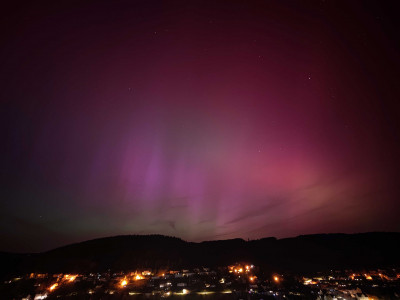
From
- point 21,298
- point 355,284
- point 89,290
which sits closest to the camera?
point 21,298

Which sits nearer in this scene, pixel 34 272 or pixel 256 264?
pixel 34 272

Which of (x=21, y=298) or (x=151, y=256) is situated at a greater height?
(x=151, y=256)

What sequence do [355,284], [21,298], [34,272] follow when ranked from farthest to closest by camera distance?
[34,272] < [355,284] < [21,298]

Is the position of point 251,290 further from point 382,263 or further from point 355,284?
point 382,263

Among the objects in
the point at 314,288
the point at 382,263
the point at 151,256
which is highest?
the point at 151,256

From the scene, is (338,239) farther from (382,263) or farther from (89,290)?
(89,290)

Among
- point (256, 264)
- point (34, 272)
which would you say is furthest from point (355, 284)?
point (34, 272)
